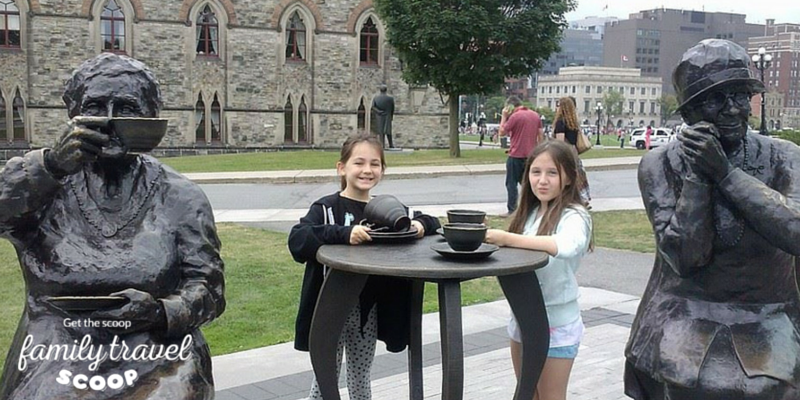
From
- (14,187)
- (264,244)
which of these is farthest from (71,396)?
(264,244)

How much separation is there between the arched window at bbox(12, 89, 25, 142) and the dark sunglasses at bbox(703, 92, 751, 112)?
29717mm

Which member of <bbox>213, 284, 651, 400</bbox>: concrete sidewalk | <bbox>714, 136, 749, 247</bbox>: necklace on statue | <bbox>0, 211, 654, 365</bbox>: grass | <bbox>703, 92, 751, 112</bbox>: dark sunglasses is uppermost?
<bbox>703, 92, 751, 112</bbox>: dark sunglasses

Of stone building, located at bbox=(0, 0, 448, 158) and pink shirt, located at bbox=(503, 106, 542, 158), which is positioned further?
stone building, located at bbox=(0, 0, 448, 158)

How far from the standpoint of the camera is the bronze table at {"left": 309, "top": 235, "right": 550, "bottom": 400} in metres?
3.14

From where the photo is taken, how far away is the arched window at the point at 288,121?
31.6m

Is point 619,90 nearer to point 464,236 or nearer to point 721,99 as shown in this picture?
point 464,236

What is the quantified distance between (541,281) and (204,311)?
1705 millimetres

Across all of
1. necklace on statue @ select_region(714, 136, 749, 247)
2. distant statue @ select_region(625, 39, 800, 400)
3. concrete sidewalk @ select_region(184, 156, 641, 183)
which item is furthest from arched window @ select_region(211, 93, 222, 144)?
necklace on statue @ select_region(714, 136, 749, 247)

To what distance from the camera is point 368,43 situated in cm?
3269

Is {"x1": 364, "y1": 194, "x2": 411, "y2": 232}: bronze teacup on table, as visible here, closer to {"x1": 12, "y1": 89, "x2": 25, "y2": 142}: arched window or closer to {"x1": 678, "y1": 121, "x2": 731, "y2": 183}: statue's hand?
{"x1": 678, "y1": 121, "x2": 731, "y2": 183}: statue's hand

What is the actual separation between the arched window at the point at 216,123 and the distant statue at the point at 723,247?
2917cm

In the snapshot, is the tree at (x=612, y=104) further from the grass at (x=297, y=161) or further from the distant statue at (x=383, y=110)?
the distant statue at (x=383, y=110)

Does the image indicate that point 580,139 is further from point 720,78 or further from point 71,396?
point 71,396

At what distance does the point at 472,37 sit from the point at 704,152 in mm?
21526
